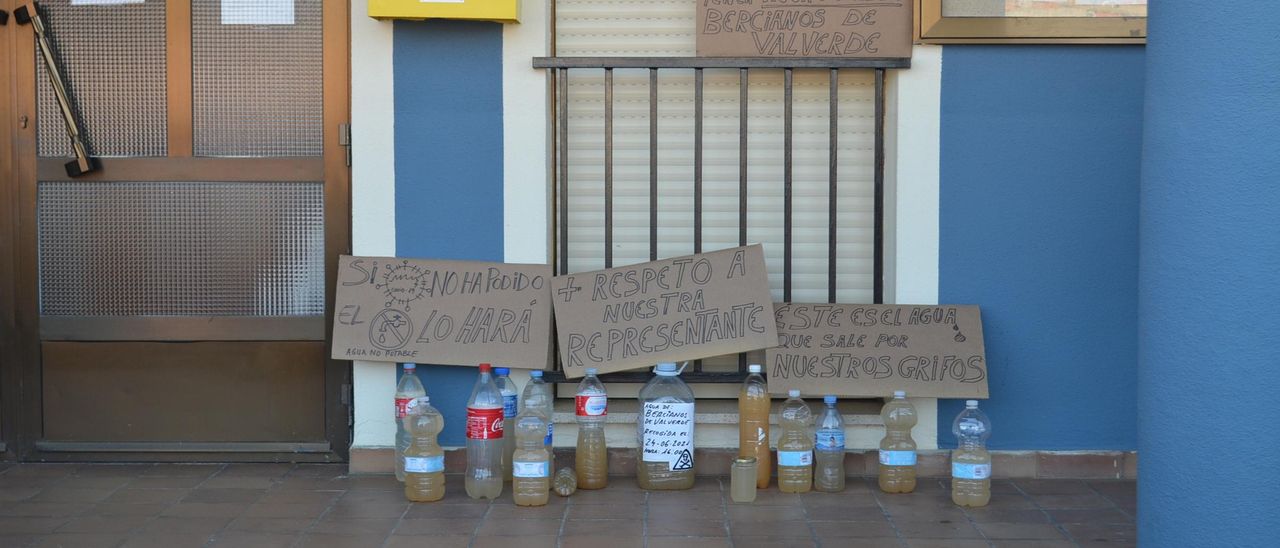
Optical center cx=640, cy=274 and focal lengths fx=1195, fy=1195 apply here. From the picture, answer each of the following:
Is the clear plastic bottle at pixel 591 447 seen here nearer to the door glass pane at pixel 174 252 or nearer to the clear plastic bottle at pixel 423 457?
the clear plastic bottle at pixel 423 457

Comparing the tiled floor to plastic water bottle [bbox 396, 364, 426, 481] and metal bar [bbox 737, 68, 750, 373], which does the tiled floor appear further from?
metal bar [bbox 737, 68, 750, 373]

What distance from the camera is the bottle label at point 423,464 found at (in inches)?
210

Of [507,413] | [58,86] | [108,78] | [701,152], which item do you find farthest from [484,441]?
[58,86]

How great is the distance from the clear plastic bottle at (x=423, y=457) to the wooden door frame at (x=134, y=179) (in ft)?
2.27

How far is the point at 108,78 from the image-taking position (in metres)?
5.97

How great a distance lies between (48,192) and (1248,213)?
538cm

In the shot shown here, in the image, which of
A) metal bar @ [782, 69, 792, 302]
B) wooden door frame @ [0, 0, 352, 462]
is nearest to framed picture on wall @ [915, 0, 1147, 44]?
metal bar @ [782, 69, 792, 302]

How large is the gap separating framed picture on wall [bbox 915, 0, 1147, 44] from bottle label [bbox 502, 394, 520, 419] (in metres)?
2.59

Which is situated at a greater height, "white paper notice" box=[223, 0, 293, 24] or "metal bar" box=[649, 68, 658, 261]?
"white paper notice" box=[223, 0, 293, 24]

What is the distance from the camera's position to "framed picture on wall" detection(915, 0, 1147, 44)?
5.61 metres

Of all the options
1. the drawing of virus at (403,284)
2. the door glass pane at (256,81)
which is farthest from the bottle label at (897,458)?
the door glass pane at (256,81)

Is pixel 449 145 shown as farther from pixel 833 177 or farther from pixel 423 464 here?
pixel 833 177

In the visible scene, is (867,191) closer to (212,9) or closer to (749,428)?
(749,428)

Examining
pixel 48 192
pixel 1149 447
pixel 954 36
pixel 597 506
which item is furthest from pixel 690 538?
pixel 48 192
